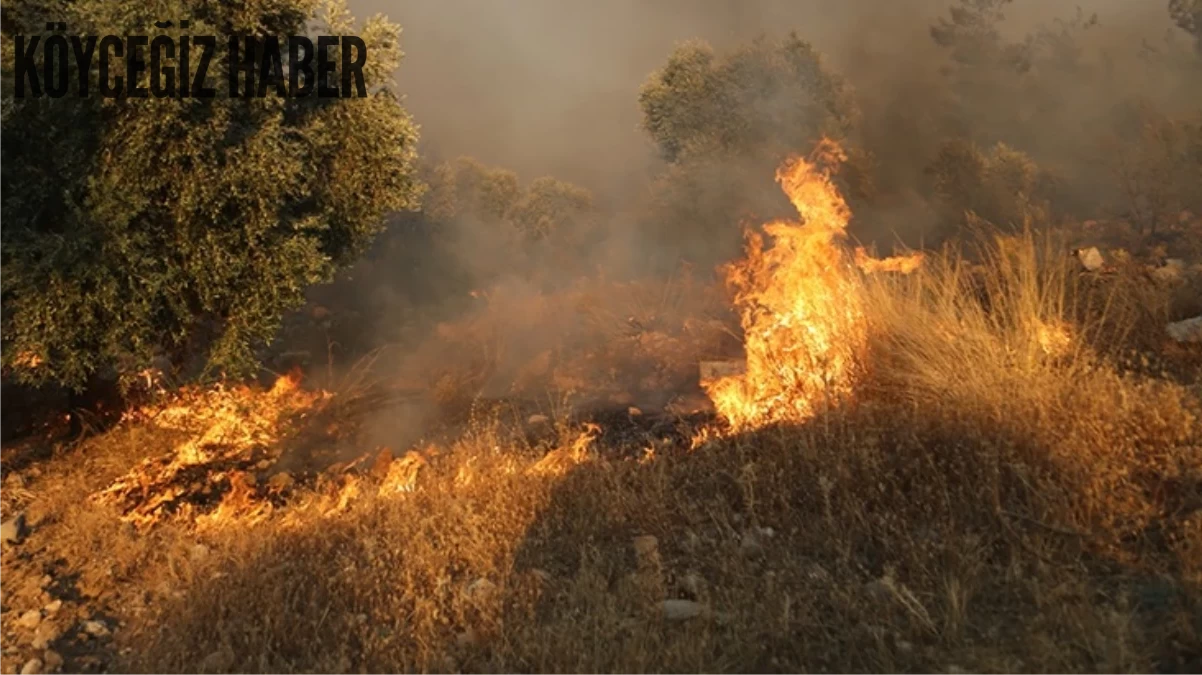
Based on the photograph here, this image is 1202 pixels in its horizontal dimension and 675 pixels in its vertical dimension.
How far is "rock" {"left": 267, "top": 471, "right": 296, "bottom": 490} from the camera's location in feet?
26.1

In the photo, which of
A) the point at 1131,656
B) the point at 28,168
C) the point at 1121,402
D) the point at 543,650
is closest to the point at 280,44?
the point at 28,168

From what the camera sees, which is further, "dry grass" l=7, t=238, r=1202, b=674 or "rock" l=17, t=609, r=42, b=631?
"rock" l=17, t=609, r=42, b=631

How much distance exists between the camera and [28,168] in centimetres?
750

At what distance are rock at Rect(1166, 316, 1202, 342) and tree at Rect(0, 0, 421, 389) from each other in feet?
27.0

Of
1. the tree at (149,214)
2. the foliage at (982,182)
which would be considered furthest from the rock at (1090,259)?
the tree at (149,214)

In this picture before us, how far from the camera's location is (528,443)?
8062 mm

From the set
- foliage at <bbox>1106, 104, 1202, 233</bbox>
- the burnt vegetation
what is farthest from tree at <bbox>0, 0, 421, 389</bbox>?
foliage at <bbox>1106, 104, 1202, 233</bbox>

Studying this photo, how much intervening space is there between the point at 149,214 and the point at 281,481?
282 cm

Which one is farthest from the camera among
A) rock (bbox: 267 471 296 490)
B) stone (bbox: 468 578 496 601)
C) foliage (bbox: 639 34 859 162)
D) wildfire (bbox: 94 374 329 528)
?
foliage (bbox: 639 34 859 162)

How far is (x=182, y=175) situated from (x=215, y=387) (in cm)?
311

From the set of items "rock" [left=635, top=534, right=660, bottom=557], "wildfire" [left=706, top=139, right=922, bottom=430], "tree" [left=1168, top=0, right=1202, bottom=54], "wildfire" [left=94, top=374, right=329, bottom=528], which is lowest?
"wildfire" [left=94, top=374, right=329, bottom=528]

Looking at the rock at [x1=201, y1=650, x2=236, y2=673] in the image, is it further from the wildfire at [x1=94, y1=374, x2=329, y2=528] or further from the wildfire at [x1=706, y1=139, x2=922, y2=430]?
the wildfire at [x1=706, y1=139, x2=922, y2=430]

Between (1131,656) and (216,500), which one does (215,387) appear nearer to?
(216,500)

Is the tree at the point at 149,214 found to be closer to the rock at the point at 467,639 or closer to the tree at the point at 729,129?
the rock at the point at 467,639
